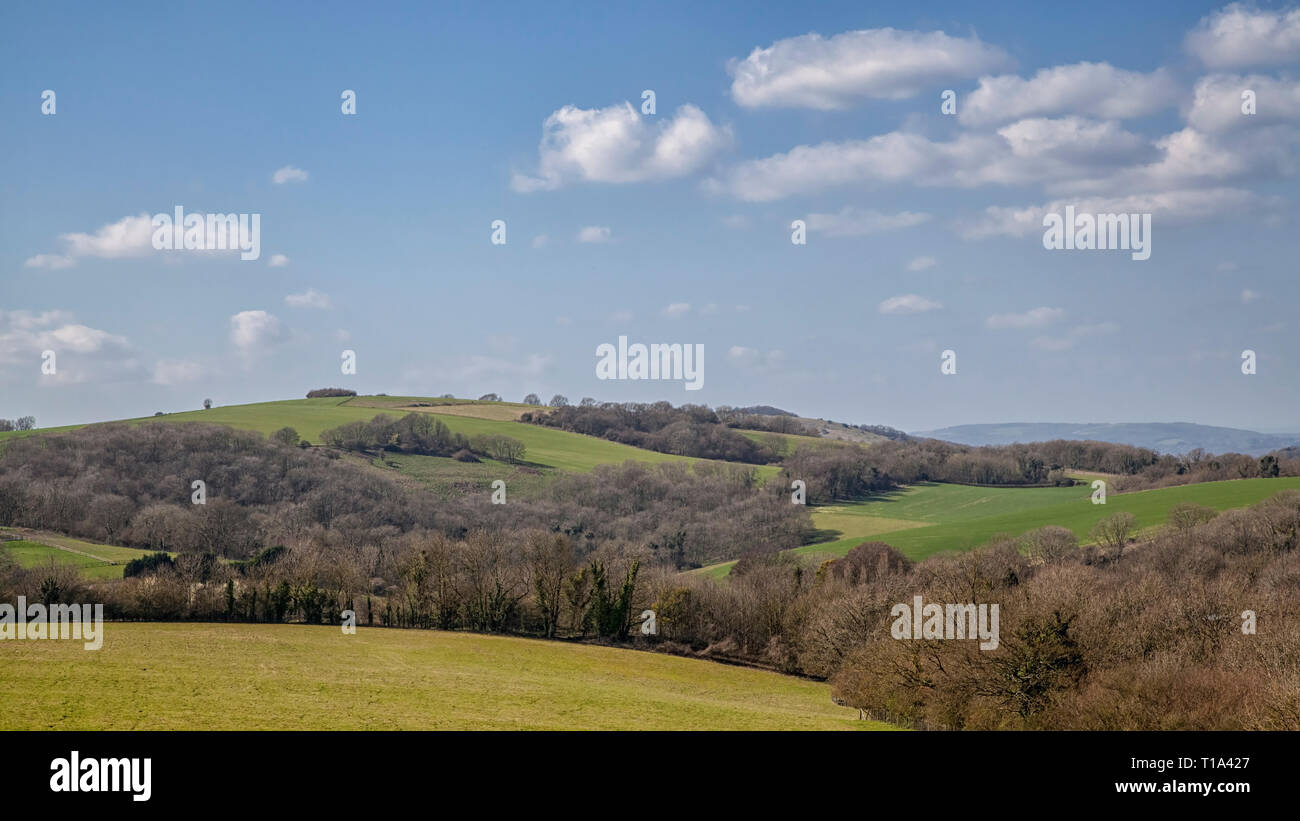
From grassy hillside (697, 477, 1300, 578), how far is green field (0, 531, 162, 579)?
65127mm

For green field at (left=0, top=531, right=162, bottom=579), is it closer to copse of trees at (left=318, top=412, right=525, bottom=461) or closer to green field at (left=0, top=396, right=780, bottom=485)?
green field at (left=0, top=396, right=780, bottom=485)

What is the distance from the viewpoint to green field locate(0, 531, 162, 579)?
86.6 meters

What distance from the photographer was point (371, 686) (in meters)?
45.2

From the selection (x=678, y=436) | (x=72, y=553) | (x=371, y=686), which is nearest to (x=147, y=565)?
(x=72, y=553)

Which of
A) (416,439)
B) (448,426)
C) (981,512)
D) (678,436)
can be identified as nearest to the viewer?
(981,512)

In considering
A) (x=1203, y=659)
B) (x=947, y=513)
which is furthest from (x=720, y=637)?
(x=947, y=513)

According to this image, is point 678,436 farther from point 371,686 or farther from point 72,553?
point 371,686

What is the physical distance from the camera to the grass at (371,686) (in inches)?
1332

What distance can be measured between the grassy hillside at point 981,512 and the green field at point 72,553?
65.1m

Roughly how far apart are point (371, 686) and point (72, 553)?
6594 centimetres

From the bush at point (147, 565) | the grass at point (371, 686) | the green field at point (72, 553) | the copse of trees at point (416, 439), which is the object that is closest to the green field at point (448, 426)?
the copse of trees at point (416, 439)
